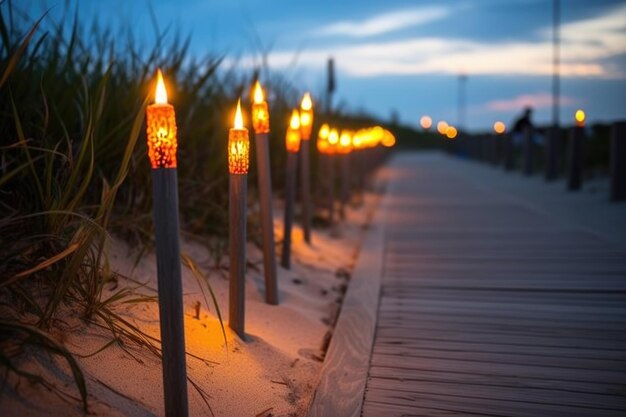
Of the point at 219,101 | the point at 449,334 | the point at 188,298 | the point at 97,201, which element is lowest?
the point at 449,334

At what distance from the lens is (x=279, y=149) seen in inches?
206

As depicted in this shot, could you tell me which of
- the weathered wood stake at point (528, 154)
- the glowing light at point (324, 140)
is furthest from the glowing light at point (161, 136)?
the weathered wood stake at point (528, 154)

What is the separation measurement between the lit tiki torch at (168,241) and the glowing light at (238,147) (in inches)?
23.8

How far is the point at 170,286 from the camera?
56.1 inches

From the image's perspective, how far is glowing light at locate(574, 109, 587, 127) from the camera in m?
8.58

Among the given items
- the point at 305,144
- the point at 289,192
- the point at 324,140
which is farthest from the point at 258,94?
the point at 324,140

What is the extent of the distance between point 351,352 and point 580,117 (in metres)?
8.00

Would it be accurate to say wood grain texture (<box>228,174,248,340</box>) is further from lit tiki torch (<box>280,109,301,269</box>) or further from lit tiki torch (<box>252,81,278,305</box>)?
lit tiki torch (<box>280,109,301,269</box>)

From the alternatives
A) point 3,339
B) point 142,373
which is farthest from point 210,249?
point 3,339

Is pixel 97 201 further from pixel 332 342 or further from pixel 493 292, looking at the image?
pixel 493 292

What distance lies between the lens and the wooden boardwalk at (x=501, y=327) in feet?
6.19

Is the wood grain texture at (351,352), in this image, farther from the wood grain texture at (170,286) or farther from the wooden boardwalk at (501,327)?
the wood grain texture at (170,286)

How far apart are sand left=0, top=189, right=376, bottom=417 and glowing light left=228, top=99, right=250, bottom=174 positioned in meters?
0.55

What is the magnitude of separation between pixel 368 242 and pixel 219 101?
1.82 meters
